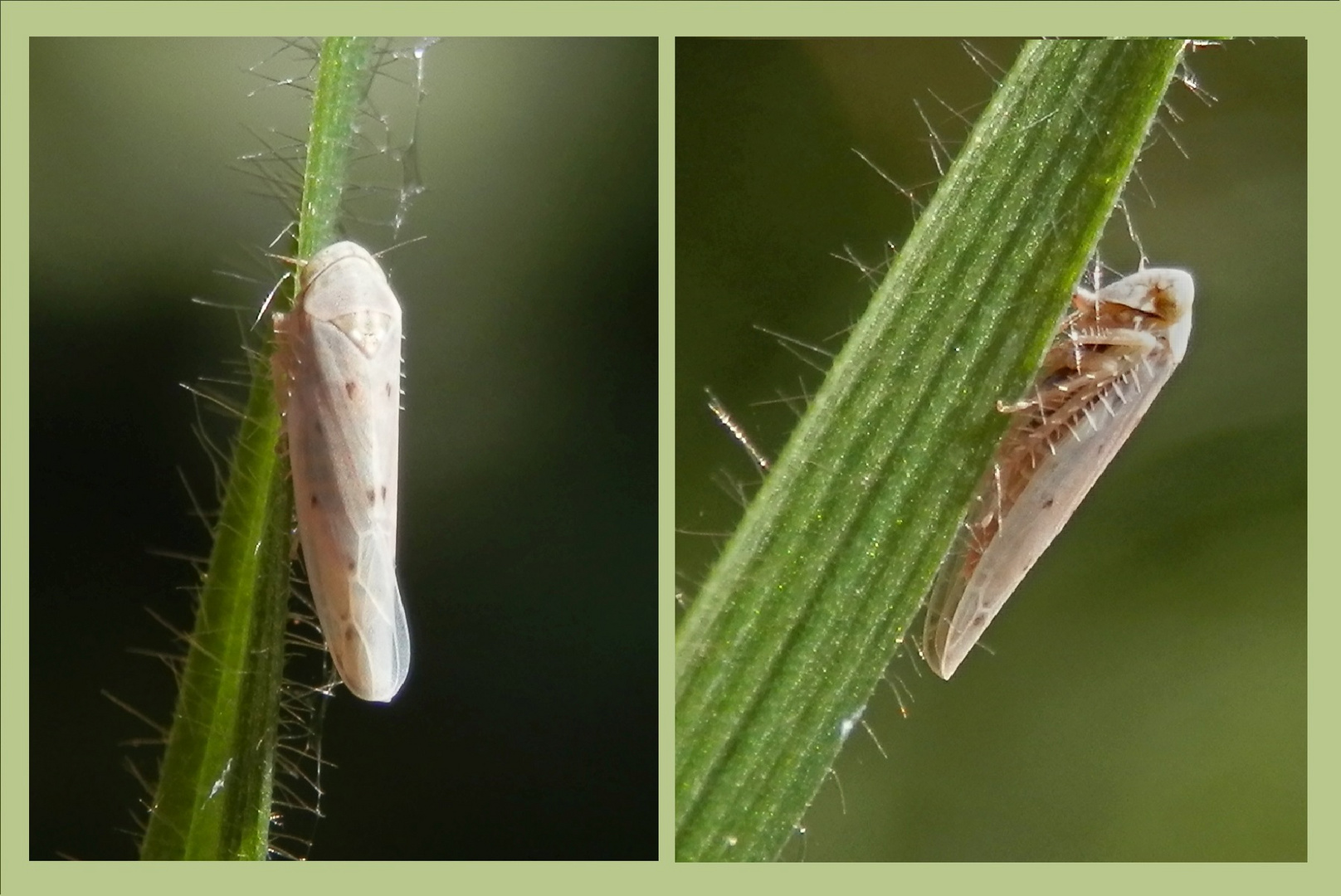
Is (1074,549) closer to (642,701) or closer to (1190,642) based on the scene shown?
(1190,642)

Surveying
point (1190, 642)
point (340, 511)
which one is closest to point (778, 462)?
point (340, 511)

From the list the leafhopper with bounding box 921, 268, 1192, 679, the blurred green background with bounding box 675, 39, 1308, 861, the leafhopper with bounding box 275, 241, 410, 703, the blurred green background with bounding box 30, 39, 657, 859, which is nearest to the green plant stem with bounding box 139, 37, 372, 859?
the leafhopper with bounding box 275, 241, 410, 703

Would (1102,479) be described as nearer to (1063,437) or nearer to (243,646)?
(1063,437)

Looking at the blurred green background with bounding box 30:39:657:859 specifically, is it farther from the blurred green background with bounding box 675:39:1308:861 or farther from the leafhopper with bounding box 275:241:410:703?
the blurred green background with bounding box 675:39:1308:861

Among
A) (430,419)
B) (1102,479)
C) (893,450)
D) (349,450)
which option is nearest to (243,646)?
(349,450)

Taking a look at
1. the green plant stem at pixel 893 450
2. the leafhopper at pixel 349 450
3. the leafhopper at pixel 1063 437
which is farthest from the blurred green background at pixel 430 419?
the leafhopper at pixel 1063 437

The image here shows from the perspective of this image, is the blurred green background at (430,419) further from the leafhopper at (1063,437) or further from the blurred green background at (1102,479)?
the leafhopper at (1063,437)
